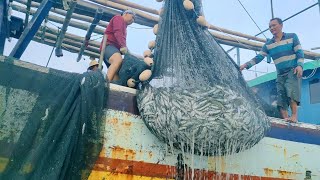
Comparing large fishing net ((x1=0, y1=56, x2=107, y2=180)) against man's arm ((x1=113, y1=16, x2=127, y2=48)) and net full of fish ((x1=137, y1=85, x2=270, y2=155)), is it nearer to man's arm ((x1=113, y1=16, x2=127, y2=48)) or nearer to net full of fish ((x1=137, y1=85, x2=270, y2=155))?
net full of fish ((x1=137, y1=85, x2=270, y2=155))

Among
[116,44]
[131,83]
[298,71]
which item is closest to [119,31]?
[116,44]

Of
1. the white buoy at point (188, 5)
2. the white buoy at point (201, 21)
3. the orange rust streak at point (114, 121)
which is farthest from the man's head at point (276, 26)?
the orange rust streak at point (114, 121)

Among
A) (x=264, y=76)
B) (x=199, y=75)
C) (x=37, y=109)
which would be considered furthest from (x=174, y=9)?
(x=264, y=76)

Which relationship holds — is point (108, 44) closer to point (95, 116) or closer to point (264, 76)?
point (95, 116)

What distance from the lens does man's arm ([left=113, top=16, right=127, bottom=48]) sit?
180 inches

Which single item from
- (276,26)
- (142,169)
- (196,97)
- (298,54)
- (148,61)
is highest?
(276,26)

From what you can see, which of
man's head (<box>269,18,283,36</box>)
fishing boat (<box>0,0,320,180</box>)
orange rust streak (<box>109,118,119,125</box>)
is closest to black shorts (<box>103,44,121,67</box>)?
fishing boat (<box>0,0,320,180</box>)

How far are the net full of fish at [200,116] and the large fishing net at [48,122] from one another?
0.55 m

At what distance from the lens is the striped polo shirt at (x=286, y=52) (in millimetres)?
5093

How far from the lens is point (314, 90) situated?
272 inches

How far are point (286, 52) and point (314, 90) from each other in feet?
7.13

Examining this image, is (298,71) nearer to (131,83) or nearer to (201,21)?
(201,21)

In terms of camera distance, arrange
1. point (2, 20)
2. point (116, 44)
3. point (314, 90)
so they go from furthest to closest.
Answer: point (314, 90), point (116, 44), point (2, 20)

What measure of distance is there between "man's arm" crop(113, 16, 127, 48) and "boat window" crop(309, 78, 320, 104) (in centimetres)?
421
